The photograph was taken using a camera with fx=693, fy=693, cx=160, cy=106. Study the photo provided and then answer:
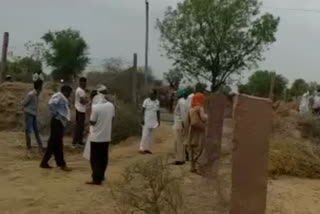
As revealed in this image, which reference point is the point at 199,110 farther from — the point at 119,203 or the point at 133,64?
the point at 133,64

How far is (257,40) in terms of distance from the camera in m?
44.9

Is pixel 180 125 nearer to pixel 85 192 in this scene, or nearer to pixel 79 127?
pixel 79 127

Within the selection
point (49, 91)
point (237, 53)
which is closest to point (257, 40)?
point (237, 53)

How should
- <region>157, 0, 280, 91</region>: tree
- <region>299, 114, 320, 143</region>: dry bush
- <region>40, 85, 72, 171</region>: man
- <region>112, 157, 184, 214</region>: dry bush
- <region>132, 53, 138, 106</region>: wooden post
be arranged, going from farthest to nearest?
<region>157, 0, 280, 91</region>: tree → <region>132, 53, 138, 106</region>: wooden post → <region>299, 114, 320, 143</region>: dry bush → <region>40, 85, 72, 171</region>: man → <region>112, 157, 184, 214</region>: dry bush

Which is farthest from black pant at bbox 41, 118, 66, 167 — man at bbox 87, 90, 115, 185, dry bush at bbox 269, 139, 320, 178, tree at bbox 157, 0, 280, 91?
tree at bbox 157, 0, 280, 91

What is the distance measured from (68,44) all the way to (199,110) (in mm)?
43618

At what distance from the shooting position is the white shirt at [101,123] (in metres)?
11.0

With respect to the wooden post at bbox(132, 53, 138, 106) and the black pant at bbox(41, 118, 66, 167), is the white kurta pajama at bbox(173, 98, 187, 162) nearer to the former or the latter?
the black pant at bbox(41, 118, 66, 167)

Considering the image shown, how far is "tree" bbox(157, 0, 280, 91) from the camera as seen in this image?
44.5 metres

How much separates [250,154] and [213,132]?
17.6 feet

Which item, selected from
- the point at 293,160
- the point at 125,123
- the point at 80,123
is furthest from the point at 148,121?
the point at 293,160

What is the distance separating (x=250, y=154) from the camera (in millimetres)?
5484

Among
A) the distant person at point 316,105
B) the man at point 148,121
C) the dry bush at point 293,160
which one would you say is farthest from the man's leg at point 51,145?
the distant person at point 316,105

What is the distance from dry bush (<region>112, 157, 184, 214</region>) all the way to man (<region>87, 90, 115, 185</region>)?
3499 millimetres
